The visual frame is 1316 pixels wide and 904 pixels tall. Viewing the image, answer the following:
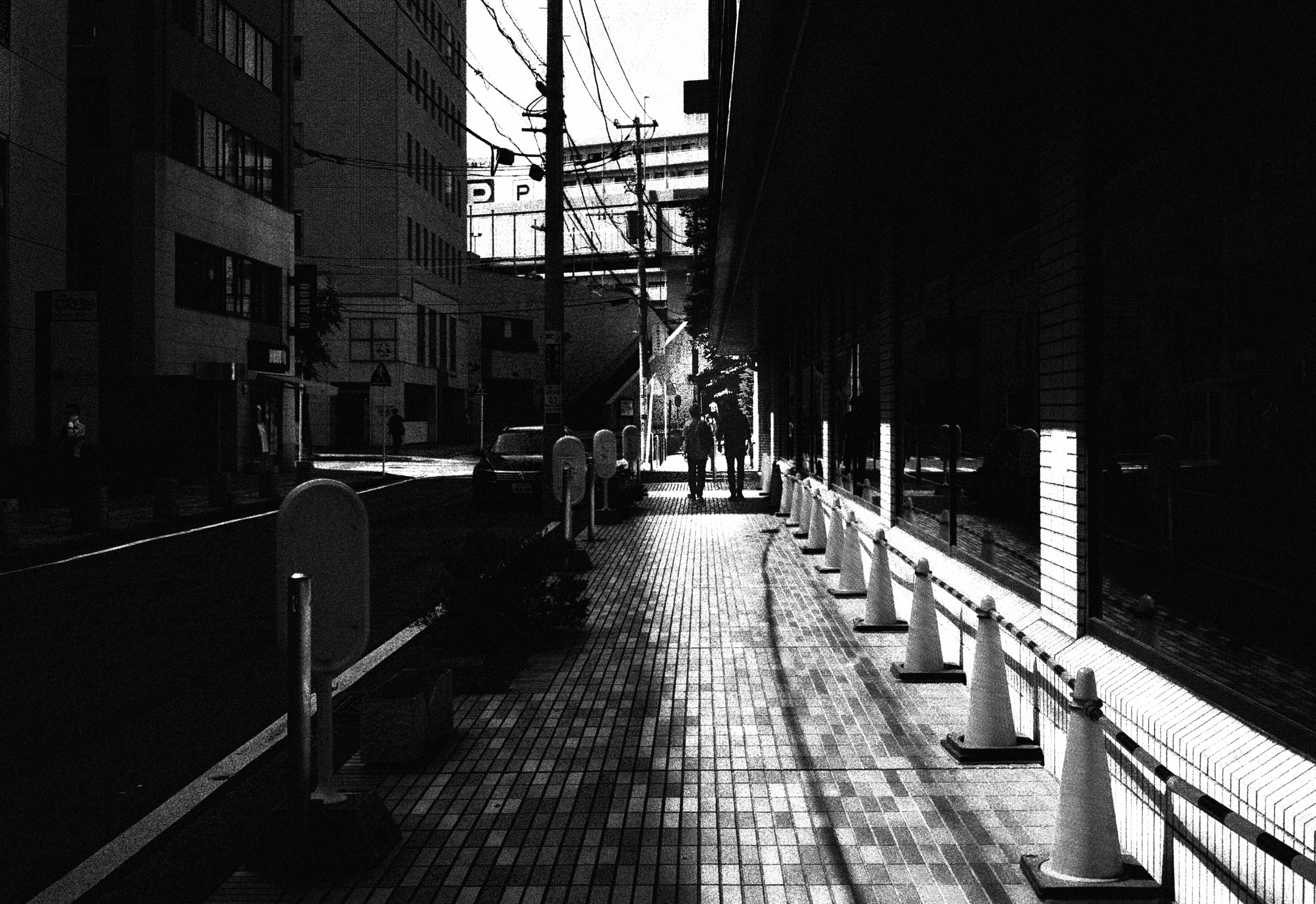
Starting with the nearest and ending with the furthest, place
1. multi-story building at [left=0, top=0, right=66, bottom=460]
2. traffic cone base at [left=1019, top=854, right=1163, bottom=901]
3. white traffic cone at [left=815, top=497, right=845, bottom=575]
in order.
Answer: traffic cone base at [left=1019, top=854, right=1163, bottom=901], white traffic cone at [left=815, top=497, right=845, bottom=575], multi-story building at [left=0, top=0, right=66, bottom=460]

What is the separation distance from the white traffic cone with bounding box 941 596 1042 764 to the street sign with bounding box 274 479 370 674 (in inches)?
114

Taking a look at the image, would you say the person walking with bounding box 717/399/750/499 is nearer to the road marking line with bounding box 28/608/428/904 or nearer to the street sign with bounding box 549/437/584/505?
the street sign with bounding box 549/437/584/505

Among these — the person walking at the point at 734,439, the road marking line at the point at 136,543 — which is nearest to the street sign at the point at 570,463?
the road marking line at the point at 136,543

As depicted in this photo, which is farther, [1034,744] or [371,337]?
[371,337]

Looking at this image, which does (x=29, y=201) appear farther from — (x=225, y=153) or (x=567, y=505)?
(x=567, y=505)

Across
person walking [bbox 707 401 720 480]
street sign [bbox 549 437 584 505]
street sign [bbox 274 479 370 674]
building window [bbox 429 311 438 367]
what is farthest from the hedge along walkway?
building window [bbox 429 311 438 367]

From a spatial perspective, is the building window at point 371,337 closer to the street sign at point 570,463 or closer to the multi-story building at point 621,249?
the multi-story building at point 621,249

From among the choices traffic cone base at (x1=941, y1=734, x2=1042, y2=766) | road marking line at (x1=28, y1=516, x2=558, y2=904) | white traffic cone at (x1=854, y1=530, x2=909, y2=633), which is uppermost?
white traffic cone at (x1=854, y1=530, x2=909, y2=633)

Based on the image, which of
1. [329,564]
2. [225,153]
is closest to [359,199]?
[225,153]

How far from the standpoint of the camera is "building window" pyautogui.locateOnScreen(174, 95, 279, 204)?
29.9 m

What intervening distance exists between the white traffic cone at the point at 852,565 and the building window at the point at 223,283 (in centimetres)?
2357

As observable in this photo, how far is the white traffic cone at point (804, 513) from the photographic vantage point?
647 inches

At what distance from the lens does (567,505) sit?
1321cm

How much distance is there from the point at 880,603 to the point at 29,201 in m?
23.1
